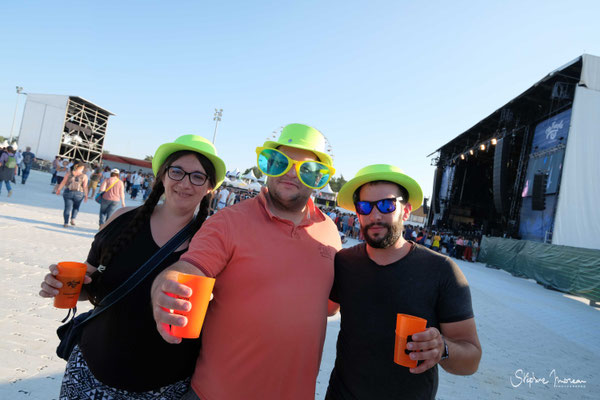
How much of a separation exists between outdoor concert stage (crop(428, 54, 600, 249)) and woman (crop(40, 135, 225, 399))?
16.3 m

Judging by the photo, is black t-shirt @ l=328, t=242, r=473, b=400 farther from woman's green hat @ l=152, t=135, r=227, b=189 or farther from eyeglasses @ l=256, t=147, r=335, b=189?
woman's green hat @ l=152, t=135, r=227, b=189

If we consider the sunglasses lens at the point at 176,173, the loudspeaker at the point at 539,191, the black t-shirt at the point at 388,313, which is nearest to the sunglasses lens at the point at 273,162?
the sunglasses lens at the point at 176,173

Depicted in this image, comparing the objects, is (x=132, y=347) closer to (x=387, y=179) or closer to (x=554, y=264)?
(x=387, y=179)

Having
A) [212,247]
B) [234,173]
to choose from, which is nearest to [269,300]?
[212,247]

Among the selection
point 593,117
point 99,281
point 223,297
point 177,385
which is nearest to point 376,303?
point 223,297

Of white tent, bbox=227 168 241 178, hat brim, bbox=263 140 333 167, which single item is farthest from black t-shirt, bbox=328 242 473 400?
white tent, bbox=227 168 241 178

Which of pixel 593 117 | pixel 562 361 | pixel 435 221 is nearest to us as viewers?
pixel 562 361

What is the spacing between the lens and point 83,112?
32594mm

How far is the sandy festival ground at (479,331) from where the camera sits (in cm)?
280

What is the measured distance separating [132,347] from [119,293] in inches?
11.1

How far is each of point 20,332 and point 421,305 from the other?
12.7 feet

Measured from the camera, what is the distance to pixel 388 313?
1679mm

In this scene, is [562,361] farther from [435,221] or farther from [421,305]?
[435,221]

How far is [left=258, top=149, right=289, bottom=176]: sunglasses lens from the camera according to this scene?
1.98 metres
